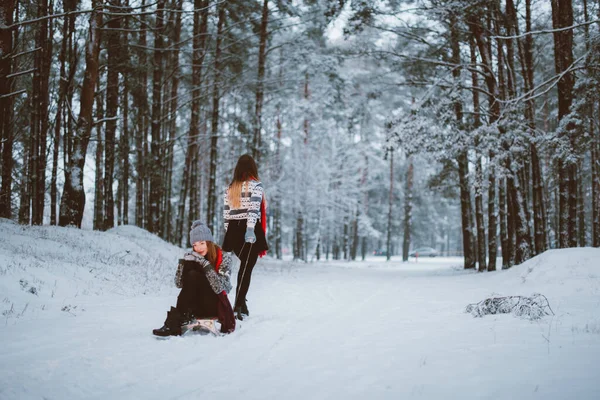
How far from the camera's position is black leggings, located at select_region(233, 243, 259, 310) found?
477 cm

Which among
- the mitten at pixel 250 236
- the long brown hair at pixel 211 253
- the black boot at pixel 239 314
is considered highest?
the mitten at pixel 250 236

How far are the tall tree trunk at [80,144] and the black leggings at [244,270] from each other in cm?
653

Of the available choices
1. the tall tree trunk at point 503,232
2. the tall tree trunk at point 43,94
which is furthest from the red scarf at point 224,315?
the tall tree trunk at point 503,232

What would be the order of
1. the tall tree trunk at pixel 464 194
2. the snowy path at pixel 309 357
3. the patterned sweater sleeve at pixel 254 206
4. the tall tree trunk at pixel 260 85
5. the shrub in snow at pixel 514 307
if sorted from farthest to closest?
the tall tree trunk at pixel 260 85 → the tall tree trunk at pixel 464 194 → the patterned sweater sleeve at pixel 254 206 → the shrub in snow at pixel 514 307 → the snowy path at pixel 309 357

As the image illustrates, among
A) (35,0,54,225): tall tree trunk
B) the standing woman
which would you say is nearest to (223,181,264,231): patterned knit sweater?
the standing woman

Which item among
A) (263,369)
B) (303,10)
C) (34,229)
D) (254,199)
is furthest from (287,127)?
(263,369)

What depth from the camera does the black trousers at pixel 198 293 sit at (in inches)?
154

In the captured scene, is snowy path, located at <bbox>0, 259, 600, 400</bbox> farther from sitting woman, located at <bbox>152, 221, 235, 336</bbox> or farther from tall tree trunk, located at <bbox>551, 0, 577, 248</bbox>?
tall tree trunk, located at <bbox>551, 0, 577, 248</bbox>

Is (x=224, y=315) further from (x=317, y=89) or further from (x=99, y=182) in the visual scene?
(x=317, y=89)

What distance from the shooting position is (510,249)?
500 inches

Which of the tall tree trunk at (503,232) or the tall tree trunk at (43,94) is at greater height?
the tall tree trunk at (43,94)

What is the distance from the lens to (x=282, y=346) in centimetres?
346

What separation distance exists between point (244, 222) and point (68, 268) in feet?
10.3

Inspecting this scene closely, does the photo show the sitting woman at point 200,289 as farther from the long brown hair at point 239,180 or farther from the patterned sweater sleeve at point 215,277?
the long brown hair at point 239,180
